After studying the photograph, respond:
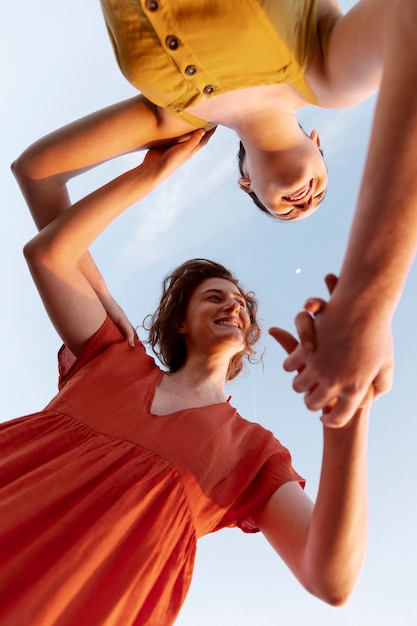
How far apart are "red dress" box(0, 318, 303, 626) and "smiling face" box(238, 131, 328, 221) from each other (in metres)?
0.46

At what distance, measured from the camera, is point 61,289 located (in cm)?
122

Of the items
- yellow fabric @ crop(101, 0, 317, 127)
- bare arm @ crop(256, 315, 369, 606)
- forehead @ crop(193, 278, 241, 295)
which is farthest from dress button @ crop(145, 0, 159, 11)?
forehead @ crop(193, 278, 241, 295)

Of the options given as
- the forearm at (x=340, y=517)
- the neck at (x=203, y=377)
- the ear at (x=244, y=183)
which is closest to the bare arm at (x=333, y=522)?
the forearm at (x=340, y=517)

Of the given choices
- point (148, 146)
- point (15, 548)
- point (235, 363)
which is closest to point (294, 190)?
point (148, 146)

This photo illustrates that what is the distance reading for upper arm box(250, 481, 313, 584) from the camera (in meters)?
1.05

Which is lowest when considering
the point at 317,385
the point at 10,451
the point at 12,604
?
the point at 12,604

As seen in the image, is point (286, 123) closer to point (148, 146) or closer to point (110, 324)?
point (148, 146)

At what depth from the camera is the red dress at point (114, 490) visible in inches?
34.6

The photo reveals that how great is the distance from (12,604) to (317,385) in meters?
0.53

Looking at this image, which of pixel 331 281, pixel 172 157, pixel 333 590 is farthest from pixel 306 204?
pixel 333 590

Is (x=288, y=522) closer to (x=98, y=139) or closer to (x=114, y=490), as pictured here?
(x=114, y=490)

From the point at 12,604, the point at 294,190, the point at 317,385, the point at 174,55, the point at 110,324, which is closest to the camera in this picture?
the point at 317,385

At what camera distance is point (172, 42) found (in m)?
0.97

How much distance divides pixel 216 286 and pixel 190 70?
27.5 inches
